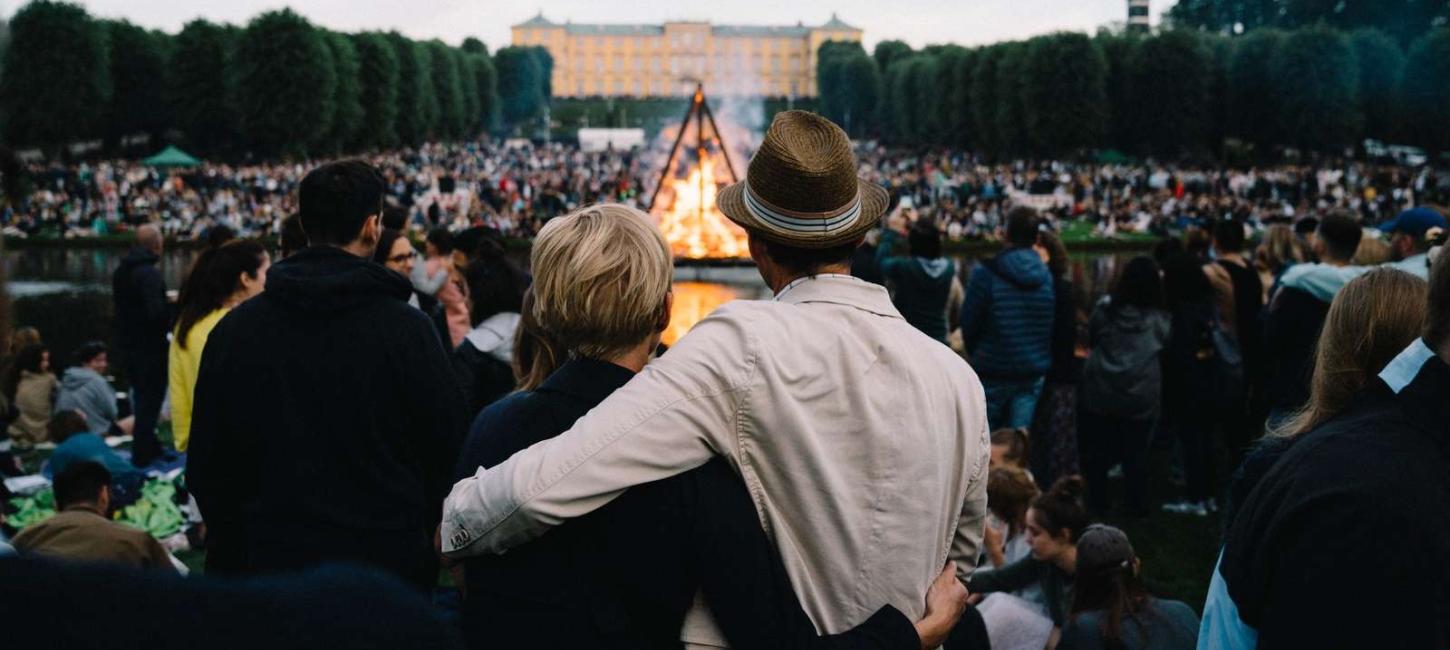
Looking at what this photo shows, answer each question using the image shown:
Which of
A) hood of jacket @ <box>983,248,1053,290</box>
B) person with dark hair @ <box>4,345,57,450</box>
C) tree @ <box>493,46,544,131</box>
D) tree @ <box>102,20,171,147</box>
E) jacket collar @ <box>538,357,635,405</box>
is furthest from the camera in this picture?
tree @ <box>493,46,544,131</box>

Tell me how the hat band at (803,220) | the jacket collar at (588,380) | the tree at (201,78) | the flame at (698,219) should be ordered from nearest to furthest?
the jacket collar at (588,380) < the hat band at (803,220) < the flame at (698,219) < the tree at (201,78)

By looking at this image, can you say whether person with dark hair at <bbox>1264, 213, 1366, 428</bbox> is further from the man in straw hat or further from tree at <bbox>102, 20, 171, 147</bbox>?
tree at <bbox>102, 20, 171, 147</bbox>

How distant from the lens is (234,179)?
3906 cm

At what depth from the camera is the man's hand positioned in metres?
2.16

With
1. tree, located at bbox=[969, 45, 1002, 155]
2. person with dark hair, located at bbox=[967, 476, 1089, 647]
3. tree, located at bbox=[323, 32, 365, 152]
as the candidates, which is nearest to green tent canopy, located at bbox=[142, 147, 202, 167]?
tree, located at bbox=[323, 32, 365, 152]

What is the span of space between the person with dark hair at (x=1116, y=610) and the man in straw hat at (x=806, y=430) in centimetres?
176

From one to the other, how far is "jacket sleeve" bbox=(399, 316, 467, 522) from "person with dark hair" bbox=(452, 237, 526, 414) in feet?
4.75

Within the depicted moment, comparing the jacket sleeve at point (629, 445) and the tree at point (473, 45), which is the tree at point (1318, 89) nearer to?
the jacket sleeve at point (629, 445)

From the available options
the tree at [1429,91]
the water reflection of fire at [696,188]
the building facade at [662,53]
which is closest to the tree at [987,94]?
the tree at [1429,91]

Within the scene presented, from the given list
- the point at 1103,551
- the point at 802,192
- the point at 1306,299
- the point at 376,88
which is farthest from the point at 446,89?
the point at 802,192

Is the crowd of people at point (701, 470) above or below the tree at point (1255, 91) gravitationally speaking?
below

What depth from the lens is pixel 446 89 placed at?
79.8m

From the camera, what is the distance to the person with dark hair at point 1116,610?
12.5 feet

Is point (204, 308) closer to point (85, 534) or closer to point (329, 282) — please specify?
point (85, 534)
